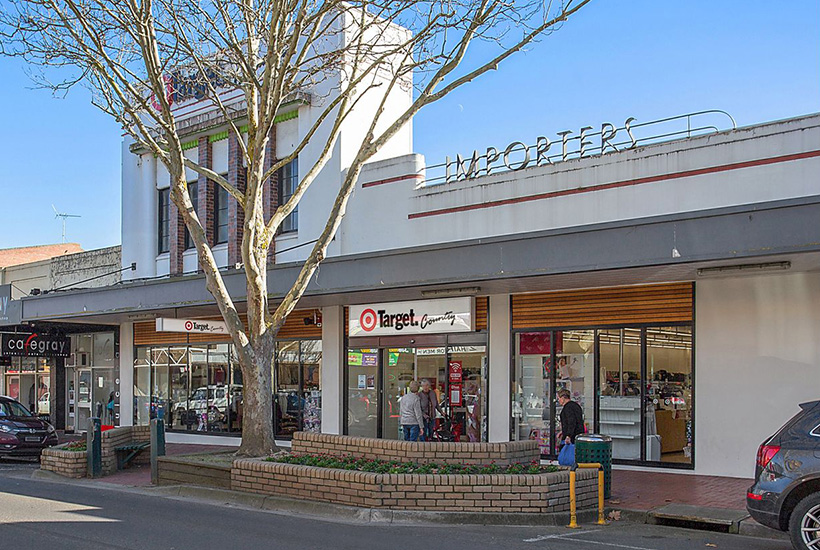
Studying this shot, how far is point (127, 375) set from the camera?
26719 mm

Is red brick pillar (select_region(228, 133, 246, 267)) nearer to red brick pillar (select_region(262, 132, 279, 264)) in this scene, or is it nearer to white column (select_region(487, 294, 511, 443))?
red brick pillar (select_region(262, 132, 279, 264))

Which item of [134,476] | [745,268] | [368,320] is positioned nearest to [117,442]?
[134,476]

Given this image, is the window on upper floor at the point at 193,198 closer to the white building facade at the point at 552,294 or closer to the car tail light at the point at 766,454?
the white building facade at the point at 552,294

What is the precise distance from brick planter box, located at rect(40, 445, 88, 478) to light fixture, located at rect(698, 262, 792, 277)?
473 inches

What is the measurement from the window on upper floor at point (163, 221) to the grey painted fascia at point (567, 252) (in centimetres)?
534

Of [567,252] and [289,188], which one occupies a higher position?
[289,188]

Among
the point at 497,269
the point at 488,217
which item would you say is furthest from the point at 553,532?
the point at 488,217

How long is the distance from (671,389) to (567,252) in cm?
355

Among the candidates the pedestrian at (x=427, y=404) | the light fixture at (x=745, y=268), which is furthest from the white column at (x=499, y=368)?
the light fixture at (x=745, y=268)

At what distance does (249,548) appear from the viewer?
931 centimetres

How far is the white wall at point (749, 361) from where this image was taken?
14.1 m

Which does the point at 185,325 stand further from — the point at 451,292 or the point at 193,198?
the point at 193,198

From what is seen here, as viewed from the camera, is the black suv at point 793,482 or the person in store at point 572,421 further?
the person in store at point 572,421

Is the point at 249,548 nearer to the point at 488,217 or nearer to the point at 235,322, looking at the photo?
the point at 235,322
